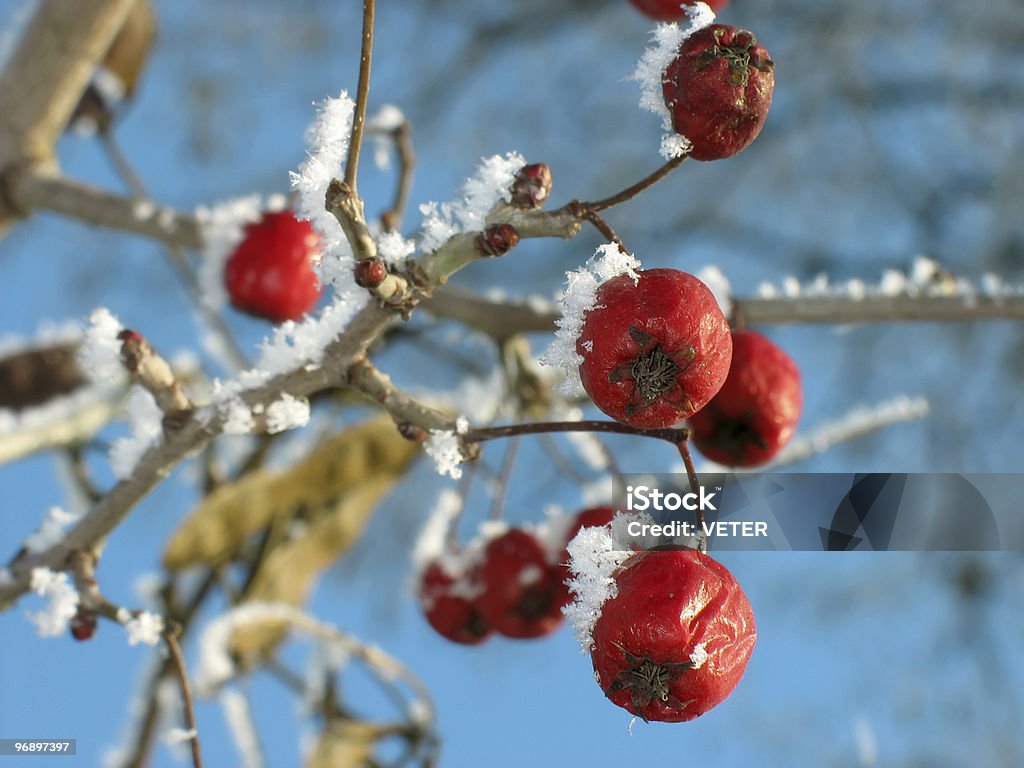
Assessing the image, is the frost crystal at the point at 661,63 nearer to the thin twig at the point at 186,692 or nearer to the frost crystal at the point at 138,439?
the frost crystal at the point at 138,439

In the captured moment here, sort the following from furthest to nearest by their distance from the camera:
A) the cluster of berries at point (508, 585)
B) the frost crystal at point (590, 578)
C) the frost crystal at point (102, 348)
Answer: the cluster of berries at point (508, 585), the frost crystal at point (102, 348), the frost crystal at point (590, 578)

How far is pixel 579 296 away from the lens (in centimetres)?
89

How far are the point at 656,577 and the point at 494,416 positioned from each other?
922 millimetres

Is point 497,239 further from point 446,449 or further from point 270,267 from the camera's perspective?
point 270,267

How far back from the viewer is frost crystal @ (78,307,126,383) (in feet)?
3.45

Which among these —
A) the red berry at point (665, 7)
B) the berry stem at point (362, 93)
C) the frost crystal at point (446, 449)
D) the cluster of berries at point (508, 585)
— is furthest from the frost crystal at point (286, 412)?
the red berry at point (665, 7)

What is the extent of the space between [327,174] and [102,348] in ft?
1.14

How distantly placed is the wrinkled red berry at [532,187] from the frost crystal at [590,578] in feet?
1.01

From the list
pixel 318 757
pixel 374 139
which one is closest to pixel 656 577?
pixel 374 139

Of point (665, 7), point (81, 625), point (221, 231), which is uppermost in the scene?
point (665, 7)

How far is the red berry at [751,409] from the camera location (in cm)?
135

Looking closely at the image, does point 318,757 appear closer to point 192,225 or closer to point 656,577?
point 192,225

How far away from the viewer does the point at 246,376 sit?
1001 mm

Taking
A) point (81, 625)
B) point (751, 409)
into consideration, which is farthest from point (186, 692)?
point (751, 409)
